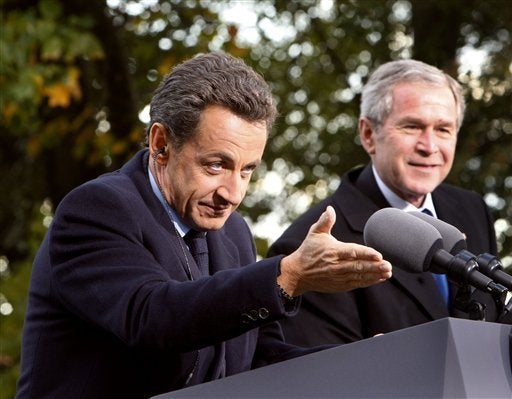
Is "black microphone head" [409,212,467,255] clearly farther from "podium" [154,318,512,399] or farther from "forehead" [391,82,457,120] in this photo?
"forehead" [391,82,457,120]

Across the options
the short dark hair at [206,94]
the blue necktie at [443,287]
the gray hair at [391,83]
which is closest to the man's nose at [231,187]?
the short dark hair at [206,94]

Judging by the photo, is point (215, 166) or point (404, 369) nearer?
point (404, 369)

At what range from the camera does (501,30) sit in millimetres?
9227

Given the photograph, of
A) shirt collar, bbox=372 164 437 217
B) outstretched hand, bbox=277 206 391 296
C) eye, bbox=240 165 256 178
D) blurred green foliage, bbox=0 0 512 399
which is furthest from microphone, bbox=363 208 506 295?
blurred green foliage, bbox=0 0 512 399

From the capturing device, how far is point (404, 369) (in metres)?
2.32

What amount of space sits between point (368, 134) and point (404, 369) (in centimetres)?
276

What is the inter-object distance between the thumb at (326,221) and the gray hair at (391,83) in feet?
7.81

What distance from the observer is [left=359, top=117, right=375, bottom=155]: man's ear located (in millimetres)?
4965

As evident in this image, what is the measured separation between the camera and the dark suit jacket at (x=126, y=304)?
2.74m

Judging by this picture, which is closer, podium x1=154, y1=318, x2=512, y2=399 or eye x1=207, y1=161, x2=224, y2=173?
podium x1=154, y1=318, x2=512, y2=399

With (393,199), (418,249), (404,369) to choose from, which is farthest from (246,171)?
(393,199)

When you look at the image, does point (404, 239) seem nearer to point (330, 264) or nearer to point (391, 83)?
point (330, 264)

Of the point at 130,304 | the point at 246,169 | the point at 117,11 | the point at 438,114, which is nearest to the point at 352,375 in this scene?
the point at 130,304

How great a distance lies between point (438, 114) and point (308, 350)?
5.75 feet
